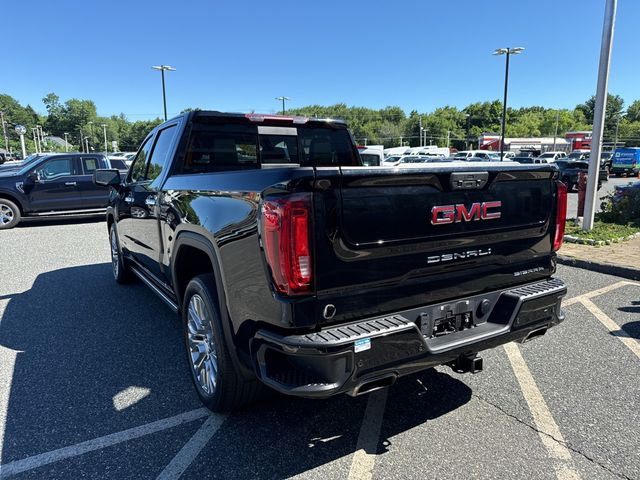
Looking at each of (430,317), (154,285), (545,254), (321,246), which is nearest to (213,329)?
(321,246)

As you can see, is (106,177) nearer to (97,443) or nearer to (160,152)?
(160,152)

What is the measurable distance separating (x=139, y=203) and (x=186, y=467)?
2.74 m

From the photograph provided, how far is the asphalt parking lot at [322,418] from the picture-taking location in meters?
2.53

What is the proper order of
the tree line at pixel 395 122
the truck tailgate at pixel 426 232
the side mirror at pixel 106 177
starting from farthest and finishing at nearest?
the tree line at pixel 395 122, the side mirror at pixel 106 177, the truck tailgate at pixel 426 232

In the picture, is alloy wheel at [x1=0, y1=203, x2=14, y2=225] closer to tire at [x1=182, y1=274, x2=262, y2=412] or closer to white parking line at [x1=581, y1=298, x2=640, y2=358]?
tire at [x1=182, y1=274, x2=262, y2=412]

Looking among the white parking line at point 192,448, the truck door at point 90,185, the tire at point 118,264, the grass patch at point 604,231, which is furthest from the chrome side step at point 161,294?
the truck door at point 90,185

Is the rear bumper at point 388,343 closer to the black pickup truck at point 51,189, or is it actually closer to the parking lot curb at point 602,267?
the parking lot curb at point 602,267

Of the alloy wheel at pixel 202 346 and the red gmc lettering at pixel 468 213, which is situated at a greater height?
the red gmc lettering at pixel 468 213

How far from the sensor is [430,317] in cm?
253

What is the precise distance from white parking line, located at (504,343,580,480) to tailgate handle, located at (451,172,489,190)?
1559 millimetres

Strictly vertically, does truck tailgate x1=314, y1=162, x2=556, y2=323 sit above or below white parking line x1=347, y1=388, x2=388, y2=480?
above

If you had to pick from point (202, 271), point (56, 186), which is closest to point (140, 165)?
point (202, 271)

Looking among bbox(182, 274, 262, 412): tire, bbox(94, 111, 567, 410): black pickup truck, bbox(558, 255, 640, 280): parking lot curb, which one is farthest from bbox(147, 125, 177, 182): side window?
bbox(558, 255, 640, 280): parking lot curb

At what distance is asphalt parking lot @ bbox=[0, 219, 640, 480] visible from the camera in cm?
253
